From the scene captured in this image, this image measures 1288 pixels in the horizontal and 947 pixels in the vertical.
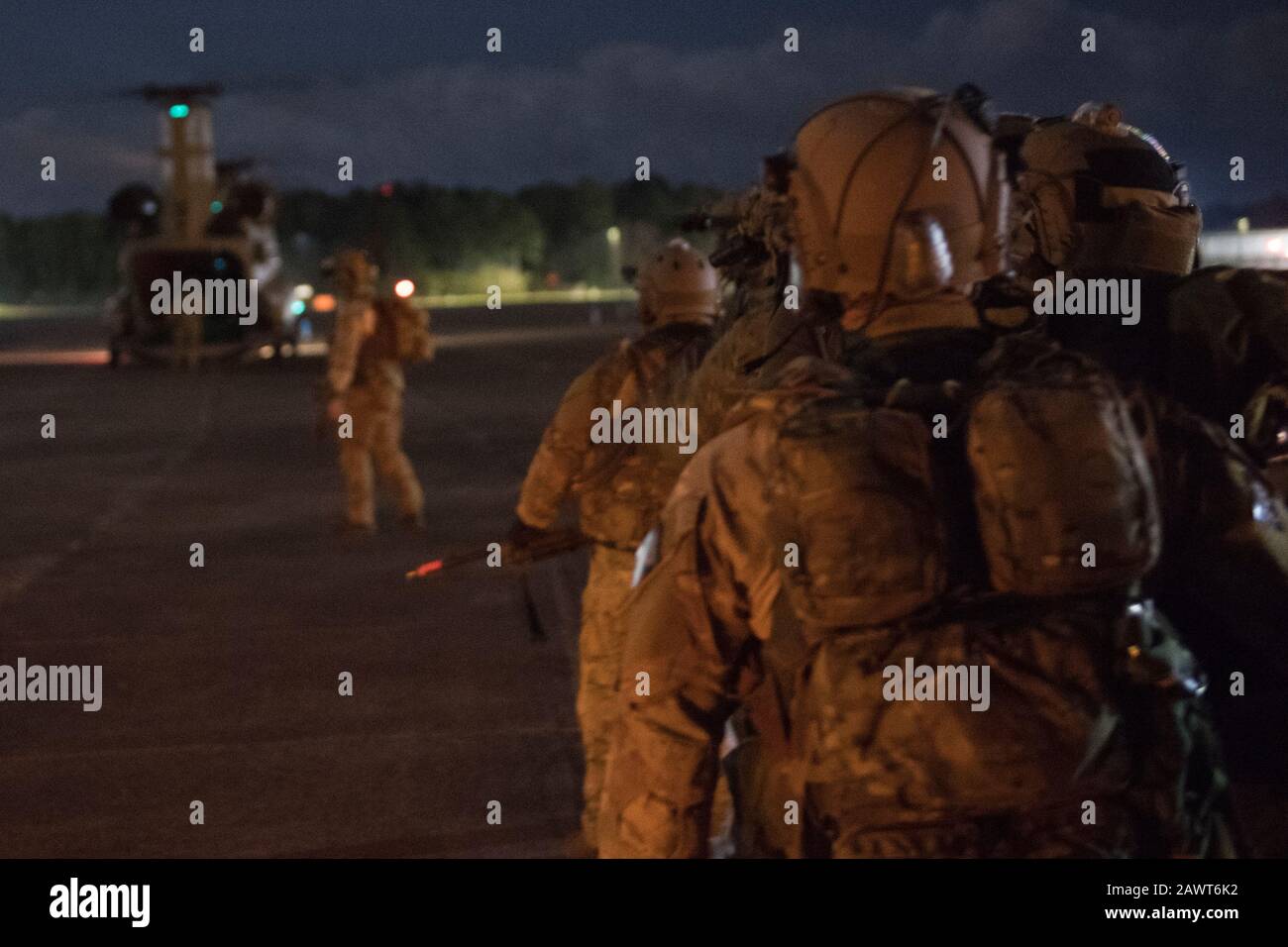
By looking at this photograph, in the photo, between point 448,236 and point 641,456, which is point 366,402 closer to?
point 641,456

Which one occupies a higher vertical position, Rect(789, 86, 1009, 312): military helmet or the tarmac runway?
Rect(789, 86, 1009, 312): military helmet

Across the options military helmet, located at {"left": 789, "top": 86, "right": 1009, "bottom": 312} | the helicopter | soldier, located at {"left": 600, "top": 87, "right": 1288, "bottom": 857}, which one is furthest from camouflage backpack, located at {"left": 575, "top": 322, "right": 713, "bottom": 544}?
the helicopter

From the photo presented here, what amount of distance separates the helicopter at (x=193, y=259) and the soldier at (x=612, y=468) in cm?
2824

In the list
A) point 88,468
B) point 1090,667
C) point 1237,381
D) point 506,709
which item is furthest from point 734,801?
point 88,468

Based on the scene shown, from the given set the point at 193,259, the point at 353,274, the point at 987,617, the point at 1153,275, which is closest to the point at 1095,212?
the point at 1153,275

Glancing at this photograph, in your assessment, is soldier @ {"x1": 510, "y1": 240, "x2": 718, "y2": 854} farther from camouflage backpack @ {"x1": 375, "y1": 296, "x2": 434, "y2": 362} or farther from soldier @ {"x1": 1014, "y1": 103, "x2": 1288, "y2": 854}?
camouflage backpack @ {"x1": 375, "y1": 296, "x2": 434, "y2": 362}

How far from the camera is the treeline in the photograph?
148m

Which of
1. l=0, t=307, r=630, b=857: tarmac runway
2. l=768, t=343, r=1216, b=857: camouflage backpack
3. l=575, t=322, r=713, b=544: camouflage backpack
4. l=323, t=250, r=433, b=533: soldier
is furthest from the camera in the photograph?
l=323, t=250, r=433, b=533: soldier

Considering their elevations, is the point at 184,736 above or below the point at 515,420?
below

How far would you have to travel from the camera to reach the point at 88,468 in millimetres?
16766

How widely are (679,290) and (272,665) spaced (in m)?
3.65

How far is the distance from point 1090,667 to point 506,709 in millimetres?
5177

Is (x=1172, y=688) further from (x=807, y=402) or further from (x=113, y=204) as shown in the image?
(x=113, y=204)

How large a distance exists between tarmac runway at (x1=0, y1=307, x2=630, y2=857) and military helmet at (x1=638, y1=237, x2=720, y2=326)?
160 centimetres
